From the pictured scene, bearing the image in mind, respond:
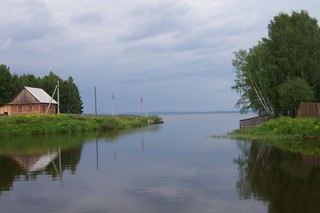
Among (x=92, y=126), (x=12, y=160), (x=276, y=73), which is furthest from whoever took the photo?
(x=92, y=126)

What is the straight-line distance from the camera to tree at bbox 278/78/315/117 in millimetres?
44250

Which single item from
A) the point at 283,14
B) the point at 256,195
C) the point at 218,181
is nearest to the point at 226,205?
the point at 256,195

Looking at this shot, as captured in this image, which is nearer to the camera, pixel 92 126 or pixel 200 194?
pixel 200 194

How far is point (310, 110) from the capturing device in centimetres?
4109

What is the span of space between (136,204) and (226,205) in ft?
9.30

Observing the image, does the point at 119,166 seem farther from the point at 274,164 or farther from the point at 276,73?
the point at 276,73

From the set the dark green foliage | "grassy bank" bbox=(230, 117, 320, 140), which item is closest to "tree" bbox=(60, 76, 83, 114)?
the dark green foliage

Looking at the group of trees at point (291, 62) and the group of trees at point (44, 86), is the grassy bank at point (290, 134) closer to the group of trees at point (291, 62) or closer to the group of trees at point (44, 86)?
the group of trees at point (291, 62)

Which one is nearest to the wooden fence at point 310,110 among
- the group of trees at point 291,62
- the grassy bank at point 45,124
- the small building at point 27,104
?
the group of trees at point 291,62

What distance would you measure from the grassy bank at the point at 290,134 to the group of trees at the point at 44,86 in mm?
55888

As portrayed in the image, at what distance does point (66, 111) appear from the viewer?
99.0 meters

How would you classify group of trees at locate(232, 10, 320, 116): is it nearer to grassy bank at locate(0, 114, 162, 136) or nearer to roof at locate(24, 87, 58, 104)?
grassy bank at locate(0, 114, 162, 136)

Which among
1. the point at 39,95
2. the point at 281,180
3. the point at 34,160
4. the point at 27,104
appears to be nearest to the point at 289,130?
the point at 281,180

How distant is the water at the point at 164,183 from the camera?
41.8ft
